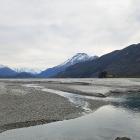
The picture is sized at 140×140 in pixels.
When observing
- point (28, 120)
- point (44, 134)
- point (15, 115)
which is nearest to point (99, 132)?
point (44, 134)

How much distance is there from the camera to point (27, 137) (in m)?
29.5

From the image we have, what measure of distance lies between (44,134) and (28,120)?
690 cm

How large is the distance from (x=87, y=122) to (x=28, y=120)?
22.6 ft

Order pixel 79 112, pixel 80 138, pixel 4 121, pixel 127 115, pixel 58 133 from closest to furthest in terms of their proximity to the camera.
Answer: pixel 80 138, pixel 58 133, pixel 4 121, pixel 127 115, pixel 79 112

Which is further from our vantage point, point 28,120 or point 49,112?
point 49,112

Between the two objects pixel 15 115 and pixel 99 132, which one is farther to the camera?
pixel 15 115

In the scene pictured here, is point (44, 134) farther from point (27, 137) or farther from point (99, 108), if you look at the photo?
point (99, 108)

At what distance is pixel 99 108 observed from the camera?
5291cm

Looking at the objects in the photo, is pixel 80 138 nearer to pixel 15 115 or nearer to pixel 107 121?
pixel 107 121

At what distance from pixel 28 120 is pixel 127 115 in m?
14.1

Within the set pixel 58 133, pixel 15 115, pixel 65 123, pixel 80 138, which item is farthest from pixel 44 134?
pixel 15 115

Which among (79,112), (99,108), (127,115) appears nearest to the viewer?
(127,115)

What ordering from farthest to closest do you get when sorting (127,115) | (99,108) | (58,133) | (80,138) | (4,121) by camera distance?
1. (99,108)
2. (127,115)
3. (4,121)
4. (58,133)
5. (80,138)

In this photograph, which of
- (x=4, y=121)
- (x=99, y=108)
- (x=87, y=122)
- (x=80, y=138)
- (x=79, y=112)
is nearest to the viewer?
(x=80, y=138)
